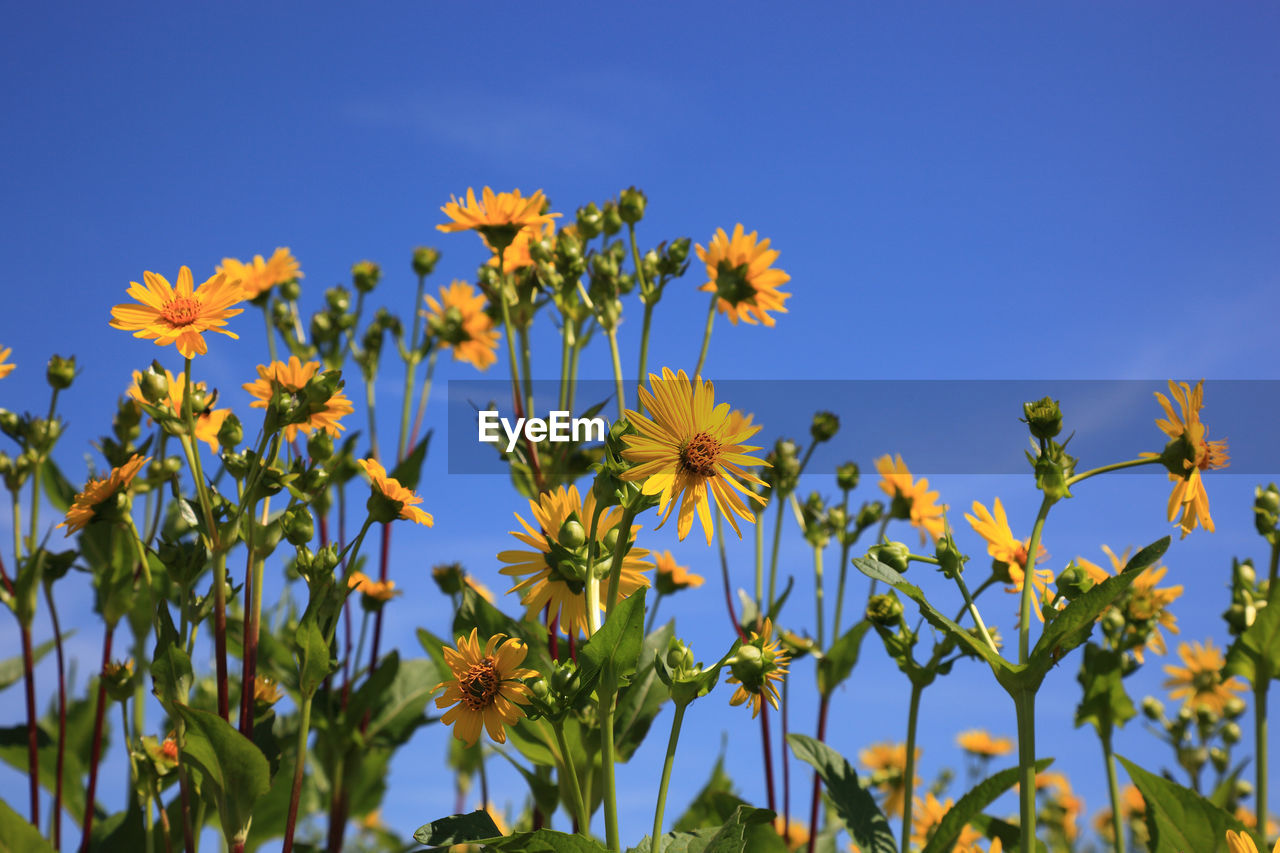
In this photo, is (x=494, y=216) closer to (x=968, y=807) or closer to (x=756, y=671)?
(x=756, y=671)

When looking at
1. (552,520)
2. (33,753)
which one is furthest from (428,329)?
(552,520)

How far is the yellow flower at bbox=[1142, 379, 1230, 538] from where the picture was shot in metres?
1.27

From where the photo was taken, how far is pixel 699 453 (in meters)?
1.10

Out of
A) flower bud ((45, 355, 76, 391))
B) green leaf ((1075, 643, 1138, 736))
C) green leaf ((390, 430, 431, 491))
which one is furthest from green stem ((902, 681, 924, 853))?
flower bud ((45, 355, 76, 391))

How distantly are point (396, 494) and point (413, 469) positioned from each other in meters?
0.72

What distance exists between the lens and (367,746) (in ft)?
6.88

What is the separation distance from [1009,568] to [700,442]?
0.72 metres

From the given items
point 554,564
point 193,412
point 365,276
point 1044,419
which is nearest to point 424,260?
point 365,276

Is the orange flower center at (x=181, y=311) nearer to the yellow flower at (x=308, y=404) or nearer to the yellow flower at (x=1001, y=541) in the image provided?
the yellow flower at (x=308, y=404)

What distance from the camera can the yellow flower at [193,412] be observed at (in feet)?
4.65

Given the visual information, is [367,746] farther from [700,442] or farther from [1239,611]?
[1239,611]

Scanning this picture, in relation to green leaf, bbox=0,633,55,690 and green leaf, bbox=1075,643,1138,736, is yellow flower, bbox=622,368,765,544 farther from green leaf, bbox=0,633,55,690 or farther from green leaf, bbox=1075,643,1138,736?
green leaf, bbox=0,633,55,690

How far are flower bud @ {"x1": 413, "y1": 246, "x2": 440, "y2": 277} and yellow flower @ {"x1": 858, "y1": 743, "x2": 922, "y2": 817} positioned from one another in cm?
201

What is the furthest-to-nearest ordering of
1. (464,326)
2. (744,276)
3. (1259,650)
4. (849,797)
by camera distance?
(464,326) < (744,276) < (1259,650) < (849,797)
